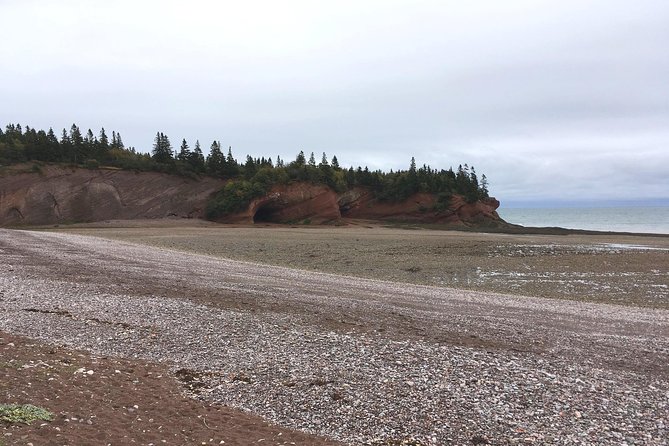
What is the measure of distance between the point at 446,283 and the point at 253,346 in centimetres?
1503

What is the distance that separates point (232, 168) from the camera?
8375 cm

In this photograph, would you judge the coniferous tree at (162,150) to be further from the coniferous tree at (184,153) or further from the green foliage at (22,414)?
the green foliage at (22,414)

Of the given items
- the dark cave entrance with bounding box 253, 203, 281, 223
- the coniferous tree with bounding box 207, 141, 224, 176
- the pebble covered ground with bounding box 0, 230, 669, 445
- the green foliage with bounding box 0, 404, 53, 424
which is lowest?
the pebble covered ground with bounding box 0, 230, 669, 445

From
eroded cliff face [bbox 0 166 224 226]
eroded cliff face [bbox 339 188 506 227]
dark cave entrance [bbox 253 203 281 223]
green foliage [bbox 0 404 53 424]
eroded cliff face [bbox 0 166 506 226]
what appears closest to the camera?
green foliage [bbox 0 404 53 424]

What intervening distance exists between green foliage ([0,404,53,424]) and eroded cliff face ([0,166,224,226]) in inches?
2807

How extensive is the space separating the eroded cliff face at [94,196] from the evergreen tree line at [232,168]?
8.97 feet

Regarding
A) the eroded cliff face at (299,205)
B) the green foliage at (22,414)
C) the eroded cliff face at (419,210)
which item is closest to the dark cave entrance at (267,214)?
the eroded cliff face at (299,205)

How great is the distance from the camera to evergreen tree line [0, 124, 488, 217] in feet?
250

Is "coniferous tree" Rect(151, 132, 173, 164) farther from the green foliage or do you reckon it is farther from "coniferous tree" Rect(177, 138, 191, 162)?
the green foliage

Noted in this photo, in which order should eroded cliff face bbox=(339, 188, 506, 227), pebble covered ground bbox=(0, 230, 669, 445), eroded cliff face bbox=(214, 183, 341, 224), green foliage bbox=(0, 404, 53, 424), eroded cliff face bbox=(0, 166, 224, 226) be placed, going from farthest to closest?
eroded cliff face bbox=(339, 188, 506, 227) → eroded cliff face bbox=(214, 183, 341, 224) → eroded cliff face bbox=(0, 166, 224, 226) → pebble covered ground bbox=(0, 230, 669, 445) → green foliage bbox=(0, 404, 53, 424)

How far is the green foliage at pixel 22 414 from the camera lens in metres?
5.42

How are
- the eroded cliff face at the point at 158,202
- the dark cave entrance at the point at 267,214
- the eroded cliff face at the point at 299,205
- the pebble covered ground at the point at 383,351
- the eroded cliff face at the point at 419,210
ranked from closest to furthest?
the pebble covered ground at the point at 383,351 → the eroded cliff face at the point at 158,202 → the eroded cliff face at the point at 299,205 → the dark cave entrance at the point at 267,214 → the eroded cliff face at the point at 419,210

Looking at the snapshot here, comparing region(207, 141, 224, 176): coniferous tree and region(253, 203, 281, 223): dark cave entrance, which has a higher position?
region(207, 141, 224, 176): coniferous tree

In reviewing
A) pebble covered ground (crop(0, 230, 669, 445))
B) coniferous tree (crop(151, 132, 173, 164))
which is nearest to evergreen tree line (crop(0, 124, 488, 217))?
coniferous tree (crop(151, 132, 173, 164))
